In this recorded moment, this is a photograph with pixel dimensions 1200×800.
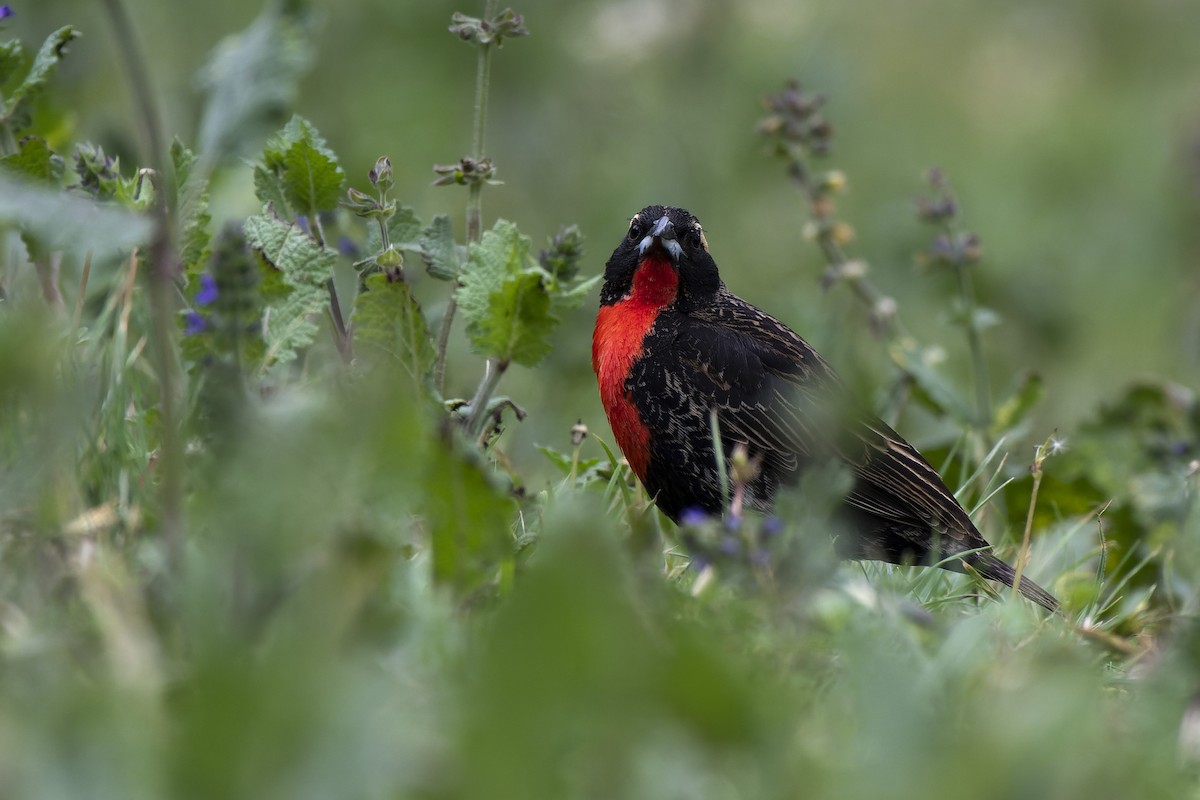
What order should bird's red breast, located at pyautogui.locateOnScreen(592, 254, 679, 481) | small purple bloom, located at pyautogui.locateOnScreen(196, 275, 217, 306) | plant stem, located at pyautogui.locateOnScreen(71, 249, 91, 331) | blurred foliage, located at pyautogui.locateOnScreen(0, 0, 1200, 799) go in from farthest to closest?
bird's red breast, located at pyautogui.locateOnScreen(592, 254, 679, 481)
plant stem, located at pyautogui.locateOnScreen(71, 249, 91, 331)
small purple bloom, located at pyautogui.locateOnScreen(196, 275, 217, 306)
blurred foliage, located at pyautogui.locateOnScreen(0, 0, 1200, 799)

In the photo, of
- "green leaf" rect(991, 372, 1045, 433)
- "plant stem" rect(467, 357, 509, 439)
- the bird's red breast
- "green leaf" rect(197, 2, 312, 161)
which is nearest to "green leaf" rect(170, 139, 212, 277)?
"plant stem" rect(467, 357, 509, 439)

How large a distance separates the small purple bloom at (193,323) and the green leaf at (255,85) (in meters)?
0.83

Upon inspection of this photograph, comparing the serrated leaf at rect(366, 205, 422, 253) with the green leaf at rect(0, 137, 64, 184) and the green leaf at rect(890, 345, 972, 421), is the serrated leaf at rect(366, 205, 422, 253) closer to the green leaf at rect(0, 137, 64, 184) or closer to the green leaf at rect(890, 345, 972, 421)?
the green leaf at rect(0, 137, 64, 184)

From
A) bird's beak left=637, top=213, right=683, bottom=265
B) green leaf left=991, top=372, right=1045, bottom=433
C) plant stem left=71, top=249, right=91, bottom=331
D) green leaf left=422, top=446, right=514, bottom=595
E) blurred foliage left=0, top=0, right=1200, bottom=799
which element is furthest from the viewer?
green leaf left=991, top=372, right=1045, bottom=433

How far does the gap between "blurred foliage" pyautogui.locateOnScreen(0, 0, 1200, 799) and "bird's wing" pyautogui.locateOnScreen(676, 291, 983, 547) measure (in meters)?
0.16

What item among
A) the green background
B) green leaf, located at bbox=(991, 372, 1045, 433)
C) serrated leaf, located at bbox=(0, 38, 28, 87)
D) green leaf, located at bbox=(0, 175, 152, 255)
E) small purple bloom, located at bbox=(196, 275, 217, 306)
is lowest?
the green background

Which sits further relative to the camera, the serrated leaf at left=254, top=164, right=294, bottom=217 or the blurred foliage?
the serrated leaf at left=254, top=164, right=294, bottom=217

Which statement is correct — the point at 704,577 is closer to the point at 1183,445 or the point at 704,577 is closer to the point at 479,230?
the point at 479,230

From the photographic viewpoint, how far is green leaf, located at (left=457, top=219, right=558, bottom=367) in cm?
397

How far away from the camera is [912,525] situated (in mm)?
4738

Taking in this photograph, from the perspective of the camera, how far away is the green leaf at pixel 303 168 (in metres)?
3.98

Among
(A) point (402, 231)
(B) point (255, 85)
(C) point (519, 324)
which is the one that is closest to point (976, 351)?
(C) point (519, 324)

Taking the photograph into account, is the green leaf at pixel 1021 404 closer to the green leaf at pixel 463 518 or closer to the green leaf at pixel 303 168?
the green leaf at pixel 303 168

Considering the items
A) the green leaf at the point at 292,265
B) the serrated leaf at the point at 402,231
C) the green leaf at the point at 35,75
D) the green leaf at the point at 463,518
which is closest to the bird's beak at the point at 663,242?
the serrated leaf at the point at 402,231
